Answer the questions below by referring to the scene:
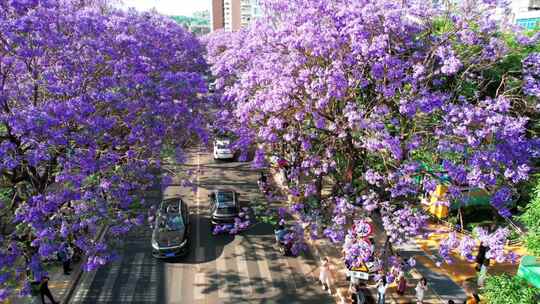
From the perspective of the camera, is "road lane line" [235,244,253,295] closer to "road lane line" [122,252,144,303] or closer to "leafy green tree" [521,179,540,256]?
"road lane line" [122,252,144,303]

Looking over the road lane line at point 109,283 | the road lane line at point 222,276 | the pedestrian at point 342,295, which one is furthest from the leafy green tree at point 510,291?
the road lane line at point 109,283

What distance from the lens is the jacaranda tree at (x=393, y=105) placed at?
10422 mm

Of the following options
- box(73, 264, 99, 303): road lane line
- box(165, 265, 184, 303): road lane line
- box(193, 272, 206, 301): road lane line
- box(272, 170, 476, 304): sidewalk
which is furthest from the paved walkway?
box(272, 170, 476, 304): sidewalk

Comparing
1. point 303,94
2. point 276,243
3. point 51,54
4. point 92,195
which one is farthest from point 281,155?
point 51,54

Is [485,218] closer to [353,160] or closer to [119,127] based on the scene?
[353,160]

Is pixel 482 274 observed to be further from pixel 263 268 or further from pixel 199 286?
pixel 199 286

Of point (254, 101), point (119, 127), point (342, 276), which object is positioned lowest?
point (342, 276)

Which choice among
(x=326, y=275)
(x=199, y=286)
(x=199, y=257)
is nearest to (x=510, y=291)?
(x=326, y=275)

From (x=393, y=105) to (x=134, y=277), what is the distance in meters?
11.5

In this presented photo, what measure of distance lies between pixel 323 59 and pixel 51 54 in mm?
8317

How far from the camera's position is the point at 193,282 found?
14.3 meters

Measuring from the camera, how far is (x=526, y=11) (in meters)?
30.6

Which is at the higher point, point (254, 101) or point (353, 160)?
point (254, 101)

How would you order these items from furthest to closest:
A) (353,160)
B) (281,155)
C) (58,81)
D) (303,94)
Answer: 1. (281,155)
2. (353,160)
3. (303,94)
4. (58,81)
